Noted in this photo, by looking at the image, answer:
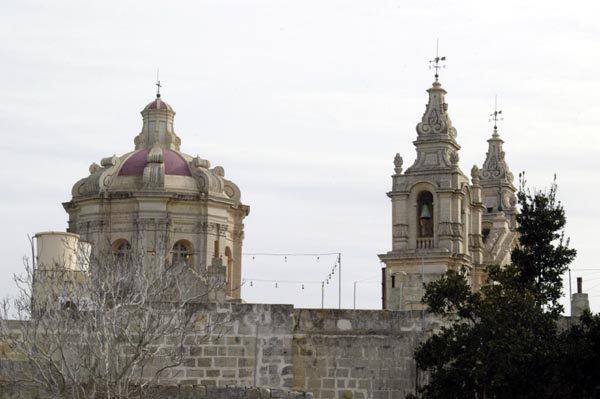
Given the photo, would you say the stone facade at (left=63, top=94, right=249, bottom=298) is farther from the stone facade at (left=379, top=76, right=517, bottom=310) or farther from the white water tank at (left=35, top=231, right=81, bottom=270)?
the white water tank at (left=35, top=231, right=81, bottom=270)

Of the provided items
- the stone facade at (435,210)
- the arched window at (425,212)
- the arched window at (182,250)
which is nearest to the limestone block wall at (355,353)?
the arched window at (182,250)

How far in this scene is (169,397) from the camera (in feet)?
58.0

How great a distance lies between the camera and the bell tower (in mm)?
56312

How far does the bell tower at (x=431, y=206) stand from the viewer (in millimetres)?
56312

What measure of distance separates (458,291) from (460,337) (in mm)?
1051

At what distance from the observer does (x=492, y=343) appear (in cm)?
2005

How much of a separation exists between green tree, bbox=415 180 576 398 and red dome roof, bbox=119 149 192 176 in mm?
29577

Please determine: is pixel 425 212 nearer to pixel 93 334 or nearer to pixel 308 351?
pixel 308 351

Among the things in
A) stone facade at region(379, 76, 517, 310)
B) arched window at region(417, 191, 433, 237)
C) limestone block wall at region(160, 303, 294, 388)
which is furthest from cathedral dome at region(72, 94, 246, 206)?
limestone block wall at region(160, 303, 294, 388)

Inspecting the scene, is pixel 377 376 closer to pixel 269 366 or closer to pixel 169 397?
pixel 269 366

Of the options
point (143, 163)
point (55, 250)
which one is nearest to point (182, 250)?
point (143, 163)

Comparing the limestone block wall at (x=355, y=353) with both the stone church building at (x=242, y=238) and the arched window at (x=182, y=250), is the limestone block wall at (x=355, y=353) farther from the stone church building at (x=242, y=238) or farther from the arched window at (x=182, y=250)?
the arched window at (x=182, y=250)

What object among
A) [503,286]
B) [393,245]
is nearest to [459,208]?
[393,245]

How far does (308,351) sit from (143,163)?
29.8 m
